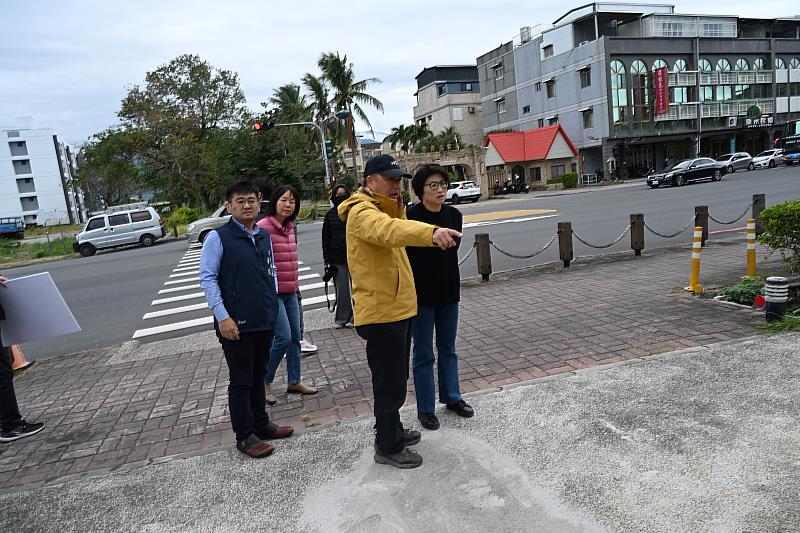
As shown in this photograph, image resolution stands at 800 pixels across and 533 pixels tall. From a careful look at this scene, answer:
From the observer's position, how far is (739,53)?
4866cm

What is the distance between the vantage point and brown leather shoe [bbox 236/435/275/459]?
3791 mm

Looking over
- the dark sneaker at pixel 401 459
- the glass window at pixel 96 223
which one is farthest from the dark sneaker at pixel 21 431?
the glass window at pixel 96 223

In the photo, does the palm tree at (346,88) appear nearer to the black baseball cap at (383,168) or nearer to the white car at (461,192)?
the white car at (461,192)

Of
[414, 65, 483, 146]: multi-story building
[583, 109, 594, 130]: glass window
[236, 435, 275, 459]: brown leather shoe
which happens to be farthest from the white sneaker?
[414, 65, 483, 146]: multi-story building

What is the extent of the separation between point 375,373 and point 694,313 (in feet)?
14.7

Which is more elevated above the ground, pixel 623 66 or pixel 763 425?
pixel 623 66

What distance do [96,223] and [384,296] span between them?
2571 centimetres

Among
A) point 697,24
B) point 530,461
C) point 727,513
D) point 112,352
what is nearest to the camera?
point 727,513

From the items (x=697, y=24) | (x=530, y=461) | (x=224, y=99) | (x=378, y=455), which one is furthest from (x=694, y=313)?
(x=697, y=24)

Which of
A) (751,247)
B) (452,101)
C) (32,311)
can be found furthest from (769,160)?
(32,311)

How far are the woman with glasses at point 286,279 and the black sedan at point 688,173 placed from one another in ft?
100

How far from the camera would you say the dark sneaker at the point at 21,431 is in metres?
4.55

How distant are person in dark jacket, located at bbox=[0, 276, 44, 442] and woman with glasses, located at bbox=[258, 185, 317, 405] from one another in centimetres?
201

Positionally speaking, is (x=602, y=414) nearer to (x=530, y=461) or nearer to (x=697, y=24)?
(x=530, y=461)
